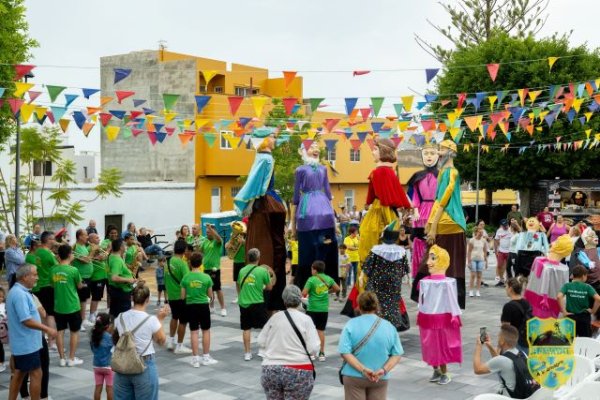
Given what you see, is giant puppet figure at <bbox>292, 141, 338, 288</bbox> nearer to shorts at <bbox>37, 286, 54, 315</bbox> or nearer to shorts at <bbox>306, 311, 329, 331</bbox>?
shorts at <bbox>306, 311, 329, 331</bbox>

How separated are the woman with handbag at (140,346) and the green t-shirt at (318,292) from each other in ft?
10.7

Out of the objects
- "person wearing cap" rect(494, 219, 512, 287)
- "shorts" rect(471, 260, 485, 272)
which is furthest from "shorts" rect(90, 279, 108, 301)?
"person wearing cap" rect(494, 219, 512, 287)

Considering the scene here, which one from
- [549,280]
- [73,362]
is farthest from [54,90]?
[549,280]

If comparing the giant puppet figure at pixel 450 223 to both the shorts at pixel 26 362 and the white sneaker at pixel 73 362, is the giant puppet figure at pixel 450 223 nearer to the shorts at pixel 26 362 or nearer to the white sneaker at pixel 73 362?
the white sneaker at pixel 73 362

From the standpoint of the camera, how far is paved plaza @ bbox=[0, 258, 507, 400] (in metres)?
8.59

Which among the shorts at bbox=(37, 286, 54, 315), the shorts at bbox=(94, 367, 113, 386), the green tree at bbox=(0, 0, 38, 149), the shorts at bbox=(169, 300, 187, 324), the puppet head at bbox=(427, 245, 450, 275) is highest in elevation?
the green tree at bbox=(0, 0, 38, 149)

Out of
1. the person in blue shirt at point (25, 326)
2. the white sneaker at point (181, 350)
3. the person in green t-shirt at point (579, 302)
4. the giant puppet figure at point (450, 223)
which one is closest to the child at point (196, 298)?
the white sneaker at point (181, 350)

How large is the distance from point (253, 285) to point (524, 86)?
2454cm

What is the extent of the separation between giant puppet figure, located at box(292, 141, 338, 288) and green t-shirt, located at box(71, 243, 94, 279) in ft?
12.0

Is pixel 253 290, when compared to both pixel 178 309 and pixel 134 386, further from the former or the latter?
pixel 134 386

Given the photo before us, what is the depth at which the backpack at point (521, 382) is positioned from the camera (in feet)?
19.4

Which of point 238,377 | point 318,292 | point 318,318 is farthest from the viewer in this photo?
point 318,318

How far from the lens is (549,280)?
1102 centimetres

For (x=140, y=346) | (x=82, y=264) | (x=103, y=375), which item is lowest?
(x=103, y=375)
